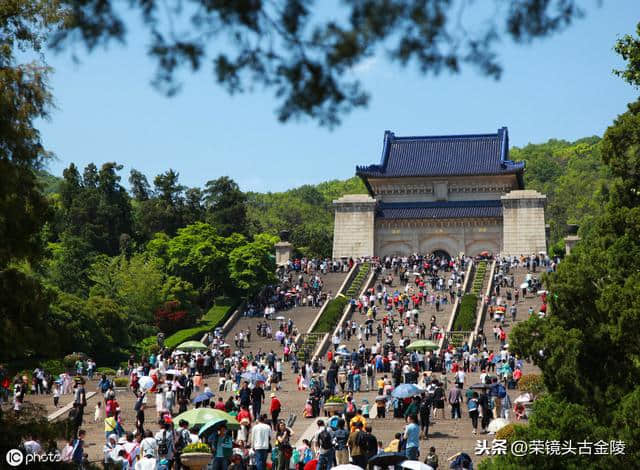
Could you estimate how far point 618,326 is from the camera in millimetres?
17875

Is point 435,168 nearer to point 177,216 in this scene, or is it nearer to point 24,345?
point 177,216

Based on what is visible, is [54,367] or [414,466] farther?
[54,367]

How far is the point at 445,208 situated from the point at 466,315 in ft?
69.4

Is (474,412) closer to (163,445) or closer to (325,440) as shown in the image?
(325,440)

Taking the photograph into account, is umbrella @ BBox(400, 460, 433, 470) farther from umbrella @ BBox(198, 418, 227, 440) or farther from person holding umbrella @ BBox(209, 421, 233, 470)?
umbrella @ BBox(198, 418, 227, 440)

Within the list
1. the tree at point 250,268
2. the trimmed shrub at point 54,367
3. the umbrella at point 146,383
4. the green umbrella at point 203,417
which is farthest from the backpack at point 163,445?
the tree at point 250,268

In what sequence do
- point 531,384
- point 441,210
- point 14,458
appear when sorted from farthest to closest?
point 441,210, point 531,384, point 14,458

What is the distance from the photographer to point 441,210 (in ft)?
205

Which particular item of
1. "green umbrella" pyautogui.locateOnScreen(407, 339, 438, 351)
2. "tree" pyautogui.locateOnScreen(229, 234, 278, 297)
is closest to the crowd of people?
"green umbrella" pyautogui.locateOnScreen(407, 339, 438, 351)

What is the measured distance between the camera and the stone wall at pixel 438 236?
61.6 metres

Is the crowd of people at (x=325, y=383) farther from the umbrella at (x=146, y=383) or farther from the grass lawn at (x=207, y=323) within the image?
the grass lawn at (x=207, y=323)

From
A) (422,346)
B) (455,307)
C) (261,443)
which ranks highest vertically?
(455,307)

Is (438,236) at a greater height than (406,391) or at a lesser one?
greater

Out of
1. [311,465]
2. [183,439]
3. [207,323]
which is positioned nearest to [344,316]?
[207,323]
